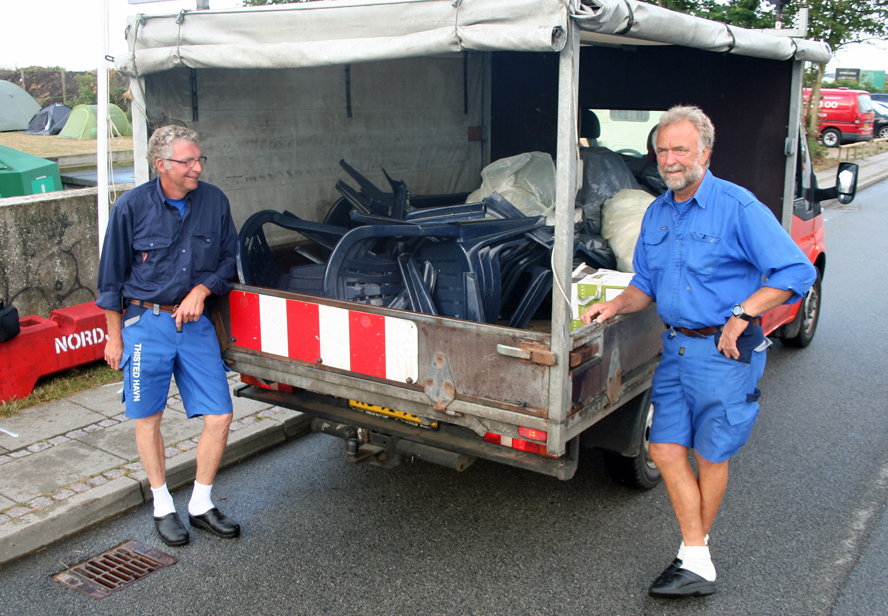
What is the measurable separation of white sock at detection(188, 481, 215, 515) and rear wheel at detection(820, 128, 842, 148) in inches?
1112

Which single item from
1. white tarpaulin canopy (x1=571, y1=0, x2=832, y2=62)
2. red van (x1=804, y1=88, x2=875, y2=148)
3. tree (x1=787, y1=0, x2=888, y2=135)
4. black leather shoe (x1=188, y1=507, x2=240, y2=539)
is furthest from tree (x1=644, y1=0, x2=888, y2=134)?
black leather shoe (x1=188, y1=507, x2=240, y2=539)

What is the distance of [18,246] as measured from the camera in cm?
570

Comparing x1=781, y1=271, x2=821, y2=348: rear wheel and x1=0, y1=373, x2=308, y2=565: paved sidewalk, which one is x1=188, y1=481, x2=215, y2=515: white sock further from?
x1=781, y1=271, x2=821, y2=348: rear wheel

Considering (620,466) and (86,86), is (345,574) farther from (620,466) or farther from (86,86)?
(86,86)

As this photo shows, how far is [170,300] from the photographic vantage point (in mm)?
3572

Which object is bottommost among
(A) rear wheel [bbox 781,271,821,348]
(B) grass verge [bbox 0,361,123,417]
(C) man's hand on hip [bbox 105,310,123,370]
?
(B) grass verge [bbox 0,361,123,417]

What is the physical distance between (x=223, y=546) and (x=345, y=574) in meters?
0.67

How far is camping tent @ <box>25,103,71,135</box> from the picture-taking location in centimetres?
1905

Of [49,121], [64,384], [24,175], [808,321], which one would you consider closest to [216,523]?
[64,384]

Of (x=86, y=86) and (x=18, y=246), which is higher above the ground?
(x=86, y=86)

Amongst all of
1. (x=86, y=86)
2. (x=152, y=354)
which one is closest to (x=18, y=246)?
(x=152, y=354)

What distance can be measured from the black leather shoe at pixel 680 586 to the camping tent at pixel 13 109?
2059 cm

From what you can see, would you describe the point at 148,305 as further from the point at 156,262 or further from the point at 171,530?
the point at 171,530

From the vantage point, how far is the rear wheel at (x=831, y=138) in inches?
1062
